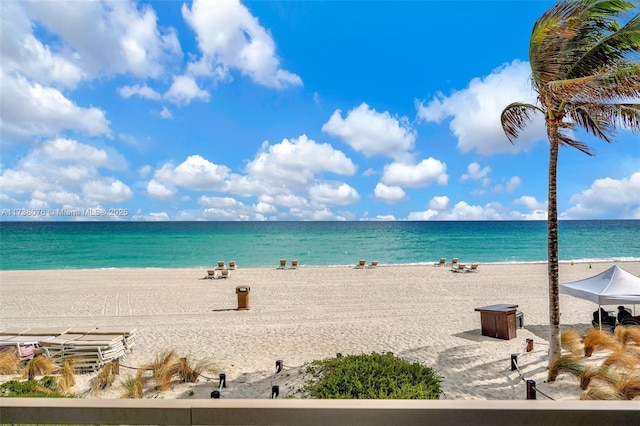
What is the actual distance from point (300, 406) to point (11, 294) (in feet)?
71.9

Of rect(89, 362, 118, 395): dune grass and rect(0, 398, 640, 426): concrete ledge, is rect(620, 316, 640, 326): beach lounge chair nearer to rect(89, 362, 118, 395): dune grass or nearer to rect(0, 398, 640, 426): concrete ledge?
rect(0, 398, 640, 426): concrete ledge

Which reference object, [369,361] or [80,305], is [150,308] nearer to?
[80,305]

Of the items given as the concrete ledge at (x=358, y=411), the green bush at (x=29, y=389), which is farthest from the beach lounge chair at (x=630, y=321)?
the green bush at (x=29, y=389)

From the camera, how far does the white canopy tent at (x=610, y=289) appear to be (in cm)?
894

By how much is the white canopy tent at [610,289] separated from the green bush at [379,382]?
6.78 m

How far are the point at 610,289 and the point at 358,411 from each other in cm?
1034

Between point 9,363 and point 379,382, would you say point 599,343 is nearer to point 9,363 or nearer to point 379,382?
point 379,382

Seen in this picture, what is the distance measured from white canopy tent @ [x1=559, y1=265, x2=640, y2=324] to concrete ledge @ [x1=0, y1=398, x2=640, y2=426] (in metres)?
9.35

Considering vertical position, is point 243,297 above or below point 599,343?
below

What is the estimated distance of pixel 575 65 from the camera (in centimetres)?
694

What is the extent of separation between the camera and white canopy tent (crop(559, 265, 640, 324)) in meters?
8.94

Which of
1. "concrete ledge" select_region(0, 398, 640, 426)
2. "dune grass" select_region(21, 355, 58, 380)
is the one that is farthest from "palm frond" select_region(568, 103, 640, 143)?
"dune grass" select_region(21, 355, 58, 380)

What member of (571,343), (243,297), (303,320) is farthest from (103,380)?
(571,343)

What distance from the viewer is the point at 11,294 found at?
18031 millimetres
